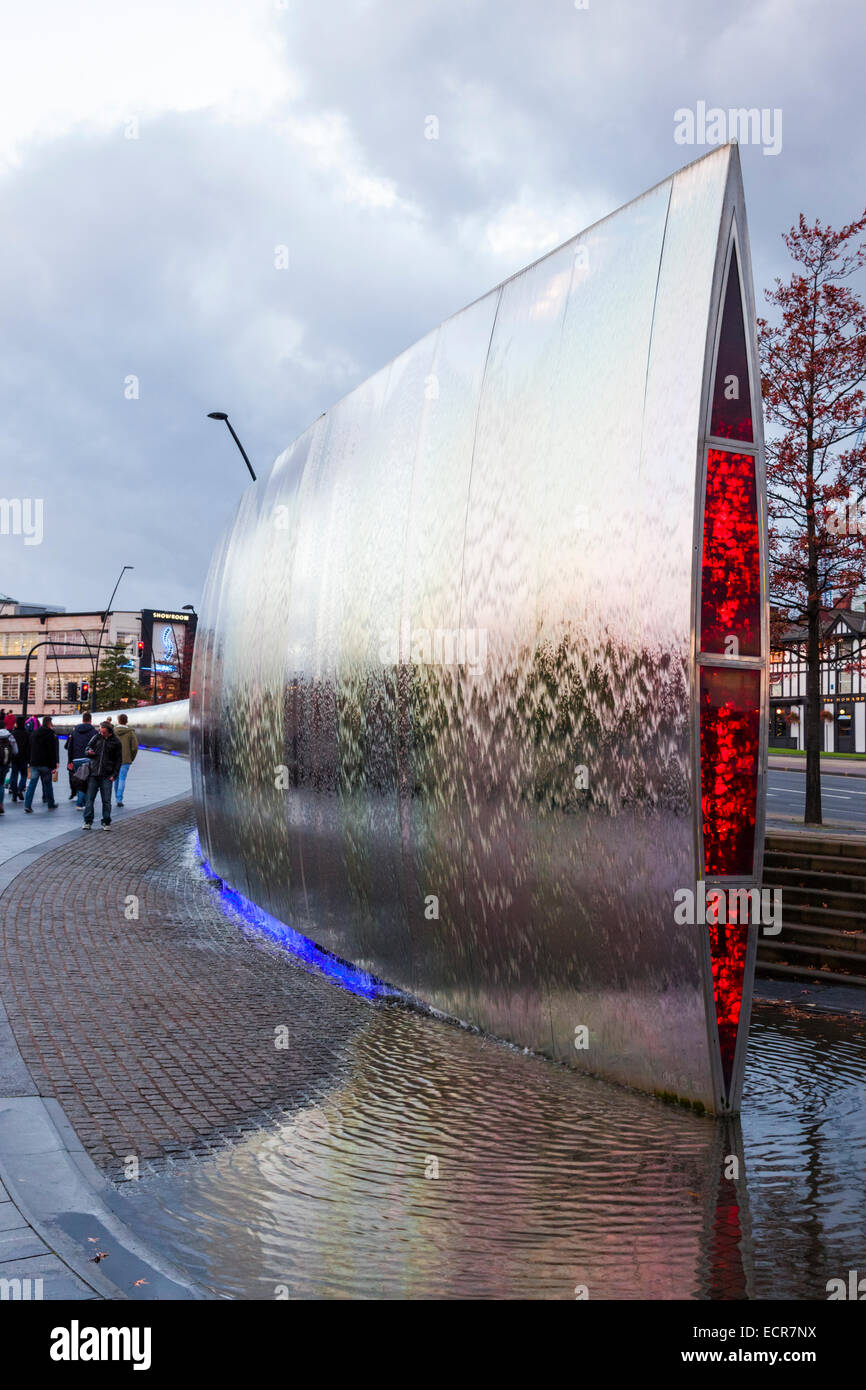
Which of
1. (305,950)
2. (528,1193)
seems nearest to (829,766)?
(305,950)

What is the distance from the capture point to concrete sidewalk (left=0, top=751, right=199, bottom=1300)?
10.8 feet

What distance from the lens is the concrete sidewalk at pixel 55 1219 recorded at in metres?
3.31

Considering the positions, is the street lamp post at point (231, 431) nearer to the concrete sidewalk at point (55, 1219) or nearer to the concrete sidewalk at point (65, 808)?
the concrete sidewalk at point (65, 808)

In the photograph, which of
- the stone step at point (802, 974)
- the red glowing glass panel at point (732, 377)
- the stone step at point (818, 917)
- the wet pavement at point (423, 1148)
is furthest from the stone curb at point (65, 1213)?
the stone step at point (818, 917)

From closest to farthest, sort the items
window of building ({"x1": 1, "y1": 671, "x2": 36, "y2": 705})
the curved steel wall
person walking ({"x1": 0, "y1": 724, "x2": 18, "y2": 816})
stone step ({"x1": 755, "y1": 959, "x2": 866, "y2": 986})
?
the curved steel wall
stone step ({"x1": 755, "y1": 959, "x2": 866, "y2": 986})
person walking ({"x1": 0, "y1": 724, "x2": 18, "y2": 816})
window of building ({"x1": 1, "y1": 671, "x2": 36, "y2": 705})

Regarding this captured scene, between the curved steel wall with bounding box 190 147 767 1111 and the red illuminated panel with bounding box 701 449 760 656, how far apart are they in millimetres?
185

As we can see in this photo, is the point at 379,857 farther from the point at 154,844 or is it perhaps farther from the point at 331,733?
the point at 154,844

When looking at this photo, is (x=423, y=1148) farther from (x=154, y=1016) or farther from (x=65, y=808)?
(x=65, y=808)

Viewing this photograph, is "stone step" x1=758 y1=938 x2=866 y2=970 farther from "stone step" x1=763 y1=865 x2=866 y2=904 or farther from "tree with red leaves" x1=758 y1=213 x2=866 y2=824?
"tree with red leaves" x1=758 y1=213 x2=866 y2=824

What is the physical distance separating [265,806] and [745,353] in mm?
6759

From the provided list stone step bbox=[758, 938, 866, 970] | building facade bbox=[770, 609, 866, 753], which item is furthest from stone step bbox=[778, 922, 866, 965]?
building facade bbox=[770, 609, 866, 753]
